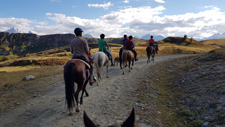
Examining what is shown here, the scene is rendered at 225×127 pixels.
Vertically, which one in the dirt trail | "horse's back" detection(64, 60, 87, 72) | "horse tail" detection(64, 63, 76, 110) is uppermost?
"horse's back" detection(64, 60, 87, 72)

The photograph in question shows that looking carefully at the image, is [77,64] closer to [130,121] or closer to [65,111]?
[65,111]

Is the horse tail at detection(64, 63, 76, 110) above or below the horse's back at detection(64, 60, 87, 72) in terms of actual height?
below

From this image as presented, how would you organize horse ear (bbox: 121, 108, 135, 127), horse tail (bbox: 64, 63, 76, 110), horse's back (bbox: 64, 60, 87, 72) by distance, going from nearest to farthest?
horse ear (bbox: 121, 108, 135, 127)
horse tail (bbox: 64, 63, 76, 110)
horse's back (bbox: 64, 60, 87, 72)

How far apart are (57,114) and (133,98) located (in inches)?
153

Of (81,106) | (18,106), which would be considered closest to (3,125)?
(18,106)

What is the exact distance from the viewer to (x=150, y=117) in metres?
6.04

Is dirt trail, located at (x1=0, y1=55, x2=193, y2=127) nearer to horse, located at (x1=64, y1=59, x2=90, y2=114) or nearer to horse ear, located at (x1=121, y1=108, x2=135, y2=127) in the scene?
horse, located at (x1=64, y1=59, x2=90, y2=114)

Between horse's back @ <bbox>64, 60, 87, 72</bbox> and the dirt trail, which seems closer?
the dirt trail

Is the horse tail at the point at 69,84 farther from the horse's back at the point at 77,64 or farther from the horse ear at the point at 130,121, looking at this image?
the horse ear at the point at 130,121

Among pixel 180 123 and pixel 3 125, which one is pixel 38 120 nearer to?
pixel 3 125

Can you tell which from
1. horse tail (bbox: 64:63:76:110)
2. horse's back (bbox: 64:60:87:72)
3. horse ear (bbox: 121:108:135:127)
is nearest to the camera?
horse ear (bbox: 121:108:135:127)

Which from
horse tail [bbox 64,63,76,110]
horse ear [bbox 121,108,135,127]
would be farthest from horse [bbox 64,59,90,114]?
horse ear [bbox 121,108,135,127]

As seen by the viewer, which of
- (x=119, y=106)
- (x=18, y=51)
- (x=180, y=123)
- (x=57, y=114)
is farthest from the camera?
(x=18, y=51)

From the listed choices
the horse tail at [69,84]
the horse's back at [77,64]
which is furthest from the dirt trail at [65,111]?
the horse's back at [77,64]
